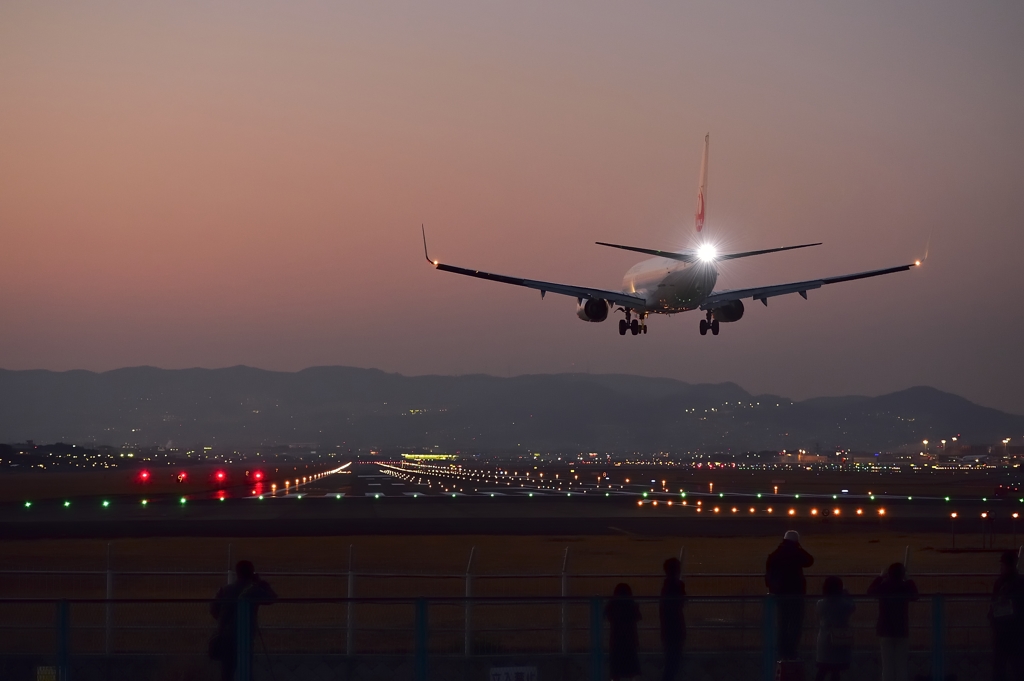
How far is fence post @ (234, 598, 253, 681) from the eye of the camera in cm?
1541

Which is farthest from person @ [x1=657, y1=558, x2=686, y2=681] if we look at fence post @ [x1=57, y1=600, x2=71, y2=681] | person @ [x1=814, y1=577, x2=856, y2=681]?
fence post @ [x1=57, y1=600, x2=71, y2=681]

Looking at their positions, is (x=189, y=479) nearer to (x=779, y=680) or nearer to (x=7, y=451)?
(x=7, y=451)

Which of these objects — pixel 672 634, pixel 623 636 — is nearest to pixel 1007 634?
pixel 672 634

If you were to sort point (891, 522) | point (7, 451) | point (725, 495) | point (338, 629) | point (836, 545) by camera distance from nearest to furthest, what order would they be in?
point (338, 629)
point (836, 545)
point (891, 522)
point (725, 495)
point (7, 451)

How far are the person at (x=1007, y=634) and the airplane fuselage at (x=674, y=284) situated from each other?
4934cm

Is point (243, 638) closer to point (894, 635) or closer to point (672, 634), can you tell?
point (672, 634)

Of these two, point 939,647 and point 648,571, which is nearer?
point 939,647

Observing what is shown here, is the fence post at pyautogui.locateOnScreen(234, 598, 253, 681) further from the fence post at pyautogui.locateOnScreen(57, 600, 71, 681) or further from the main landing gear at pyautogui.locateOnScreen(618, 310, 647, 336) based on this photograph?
the main landing gear at pyautogui.locateOnScreen(618, 310, 647, 336)

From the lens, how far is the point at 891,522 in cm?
5956

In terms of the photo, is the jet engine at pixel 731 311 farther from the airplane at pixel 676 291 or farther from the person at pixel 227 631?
the person at pixel 227 631

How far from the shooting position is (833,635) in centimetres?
1695

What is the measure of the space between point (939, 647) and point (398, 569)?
23472 millimetres

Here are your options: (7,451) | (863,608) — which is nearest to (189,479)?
(7,451)

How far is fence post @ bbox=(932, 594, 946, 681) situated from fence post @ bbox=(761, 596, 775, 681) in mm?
2215
